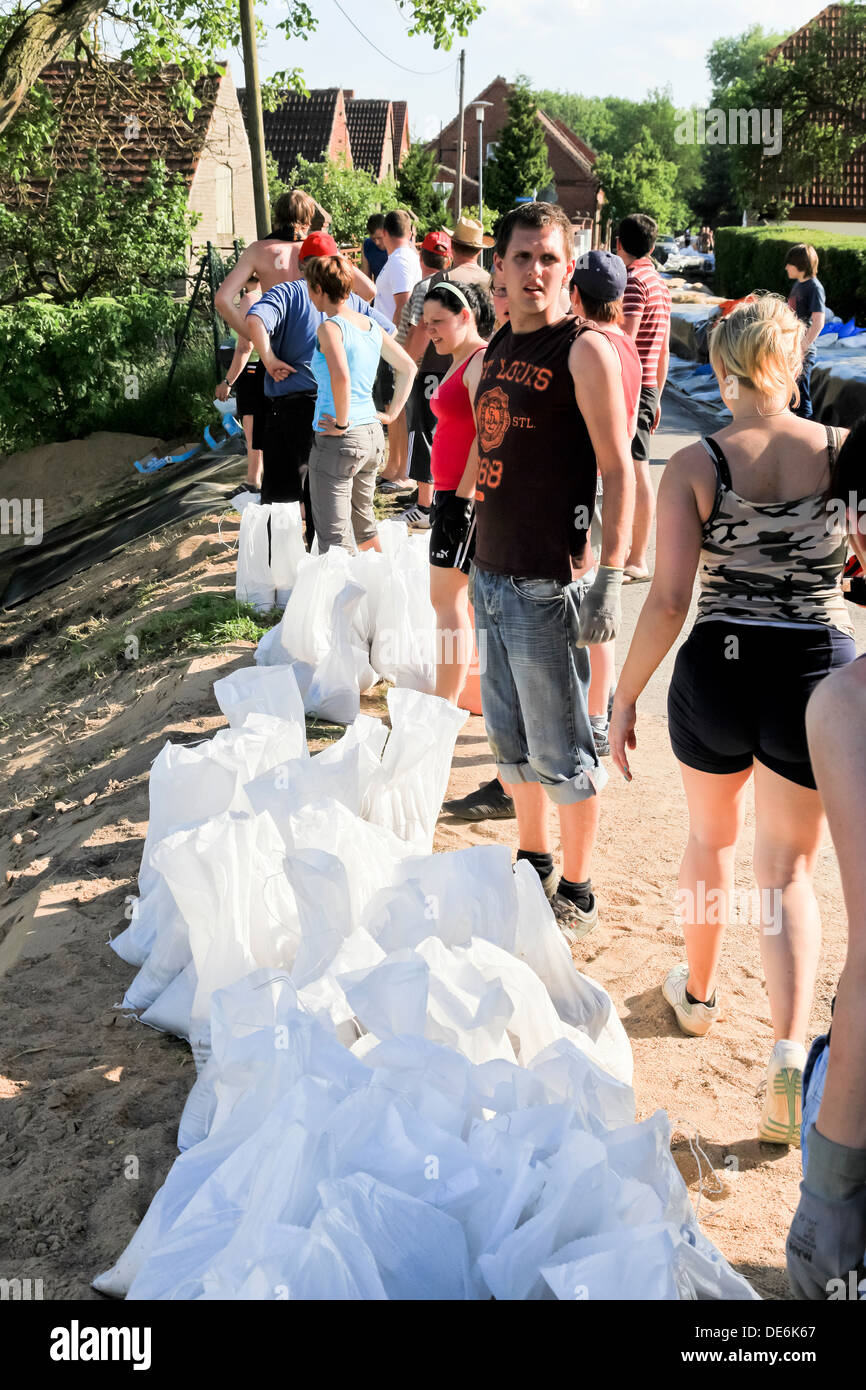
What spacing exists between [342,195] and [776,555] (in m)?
32.9

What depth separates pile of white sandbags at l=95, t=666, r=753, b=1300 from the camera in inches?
77.0

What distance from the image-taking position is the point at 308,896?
10.1ft

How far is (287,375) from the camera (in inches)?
261

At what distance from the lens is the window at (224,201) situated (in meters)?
31.0

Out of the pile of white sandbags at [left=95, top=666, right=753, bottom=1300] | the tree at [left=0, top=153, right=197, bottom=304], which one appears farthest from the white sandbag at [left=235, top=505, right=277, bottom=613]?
the tree at [left=0, top=153, right=197, bottom=304]

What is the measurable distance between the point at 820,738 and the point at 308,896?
1.77 metres

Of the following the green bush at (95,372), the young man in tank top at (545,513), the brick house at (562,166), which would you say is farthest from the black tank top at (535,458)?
the brick house at (562,166)

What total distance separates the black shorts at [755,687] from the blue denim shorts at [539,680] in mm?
651

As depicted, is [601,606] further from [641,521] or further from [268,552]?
[268,552]

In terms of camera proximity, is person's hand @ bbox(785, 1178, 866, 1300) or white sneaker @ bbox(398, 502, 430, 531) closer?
→ person's hand @ bbox(785, 1178, 866, 1300)

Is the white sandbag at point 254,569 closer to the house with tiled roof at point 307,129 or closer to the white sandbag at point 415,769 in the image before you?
the white sandbag at point 415,769

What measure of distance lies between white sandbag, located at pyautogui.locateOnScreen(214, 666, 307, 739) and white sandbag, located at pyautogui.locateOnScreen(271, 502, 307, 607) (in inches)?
91.2

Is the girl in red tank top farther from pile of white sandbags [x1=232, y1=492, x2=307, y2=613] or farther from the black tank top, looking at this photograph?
pile of white sandbags [x1=232, y1=492, x2=307, y2=613]

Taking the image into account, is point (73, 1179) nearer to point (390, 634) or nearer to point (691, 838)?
point (691, 838)
